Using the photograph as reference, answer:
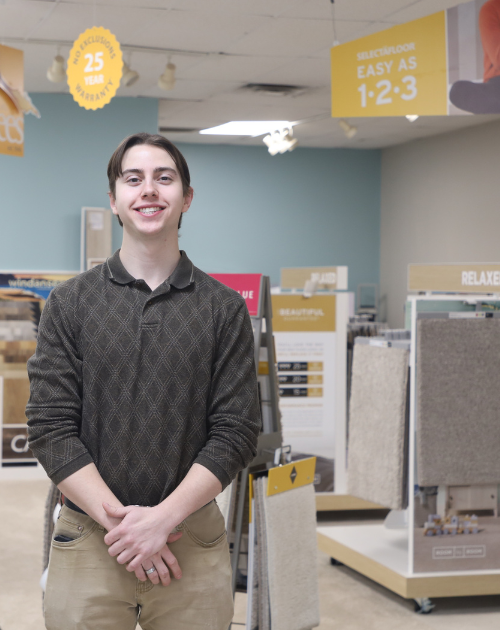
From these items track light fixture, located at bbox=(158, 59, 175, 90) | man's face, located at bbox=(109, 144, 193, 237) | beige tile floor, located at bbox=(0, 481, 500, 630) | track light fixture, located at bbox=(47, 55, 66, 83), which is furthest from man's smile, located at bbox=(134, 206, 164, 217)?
track light fixture, located at bbox=(158, 59, 175, 90)

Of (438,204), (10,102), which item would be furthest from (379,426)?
(438,204)

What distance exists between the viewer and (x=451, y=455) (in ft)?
10.5

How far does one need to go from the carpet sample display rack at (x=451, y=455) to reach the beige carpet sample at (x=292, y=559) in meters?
0.78

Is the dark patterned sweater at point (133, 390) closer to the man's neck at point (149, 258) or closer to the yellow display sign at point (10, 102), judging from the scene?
the man's neck at point (149, 258)

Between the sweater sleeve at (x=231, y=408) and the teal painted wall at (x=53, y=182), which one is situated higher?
the teal painted wall at (x=53, y=182)

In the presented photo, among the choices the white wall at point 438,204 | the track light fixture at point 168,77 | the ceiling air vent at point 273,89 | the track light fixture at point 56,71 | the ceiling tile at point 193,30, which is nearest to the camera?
the ceiling tile at point 193,30

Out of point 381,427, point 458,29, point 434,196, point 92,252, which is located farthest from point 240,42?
point 434,196

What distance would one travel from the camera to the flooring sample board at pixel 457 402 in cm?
319

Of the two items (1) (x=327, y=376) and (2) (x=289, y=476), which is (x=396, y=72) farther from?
(1) (x=327, y=376)

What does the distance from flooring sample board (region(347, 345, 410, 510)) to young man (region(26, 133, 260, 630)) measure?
1917mm

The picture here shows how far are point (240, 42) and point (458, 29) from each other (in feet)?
10.5

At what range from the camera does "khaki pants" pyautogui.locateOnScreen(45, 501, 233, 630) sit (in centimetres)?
146

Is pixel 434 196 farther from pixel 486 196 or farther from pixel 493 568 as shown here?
pixel 493 568

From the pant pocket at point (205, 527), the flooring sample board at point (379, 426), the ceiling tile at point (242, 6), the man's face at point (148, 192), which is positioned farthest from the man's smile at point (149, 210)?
the ceiling tile at point (242, 6)
